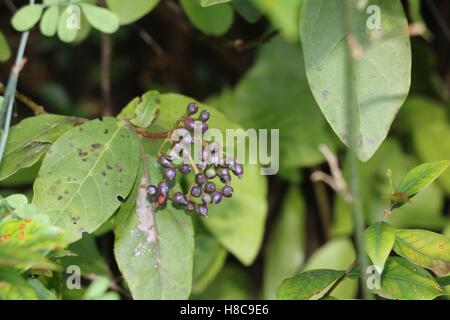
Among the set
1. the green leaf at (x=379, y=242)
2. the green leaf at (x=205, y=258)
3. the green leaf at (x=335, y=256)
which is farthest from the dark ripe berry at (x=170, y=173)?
the green leaf at (x=335, y=256)

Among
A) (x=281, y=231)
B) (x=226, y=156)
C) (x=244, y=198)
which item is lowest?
(x=281, y=231)

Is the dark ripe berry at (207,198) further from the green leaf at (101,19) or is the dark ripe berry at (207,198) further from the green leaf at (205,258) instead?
the green leaf at (205,258)

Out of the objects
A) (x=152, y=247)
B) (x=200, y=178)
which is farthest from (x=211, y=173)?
(x=152, y=247)

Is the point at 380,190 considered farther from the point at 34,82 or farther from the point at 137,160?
the point at 34,82

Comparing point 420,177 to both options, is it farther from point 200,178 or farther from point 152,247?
point 152,247

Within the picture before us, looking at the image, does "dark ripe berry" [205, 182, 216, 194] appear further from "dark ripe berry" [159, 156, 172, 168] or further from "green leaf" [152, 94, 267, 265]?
"green leaf" [152, 94, 267, 265]
